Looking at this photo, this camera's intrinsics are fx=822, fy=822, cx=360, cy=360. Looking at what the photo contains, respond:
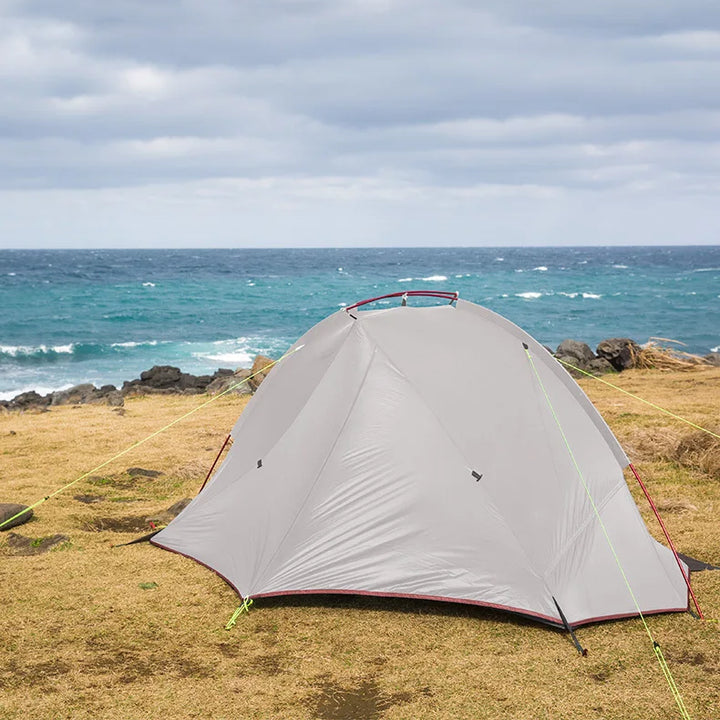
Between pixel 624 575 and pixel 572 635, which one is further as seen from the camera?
pixel 624 575

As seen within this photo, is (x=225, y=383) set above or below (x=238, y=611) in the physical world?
below

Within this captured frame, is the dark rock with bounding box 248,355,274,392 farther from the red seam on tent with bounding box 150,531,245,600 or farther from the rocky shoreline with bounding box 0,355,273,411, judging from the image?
the red seam on tent with bounding box 150,531,245,600

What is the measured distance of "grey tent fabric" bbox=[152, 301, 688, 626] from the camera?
21.5ft

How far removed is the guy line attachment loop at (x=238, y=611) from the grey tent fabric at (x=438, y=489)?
0.13 meters

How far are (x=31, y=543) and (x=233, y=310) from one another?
48.5 metres

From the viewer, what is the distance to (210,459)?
40.1ft

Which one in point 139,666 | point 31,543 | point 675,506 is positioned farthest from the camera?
point 675,506

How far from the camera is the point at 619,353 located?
22.2m

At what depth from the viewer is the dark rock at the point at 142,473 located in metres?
11.6

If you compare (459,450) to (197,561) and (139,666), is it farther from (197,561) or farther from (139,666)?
(139,666)

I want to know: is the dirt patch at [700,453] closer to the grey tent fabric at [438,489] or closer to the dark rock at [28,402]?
the grey tent fabric at [438,489]

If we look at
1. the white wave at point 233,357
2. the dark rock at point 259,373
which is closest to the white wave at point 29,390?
the white wave at point 233,357

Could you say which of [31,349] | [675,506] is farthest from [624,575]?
[31,349]

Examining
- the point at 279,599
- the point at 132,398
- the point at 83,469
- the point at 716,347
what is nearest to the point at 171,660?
the point at 279,599
